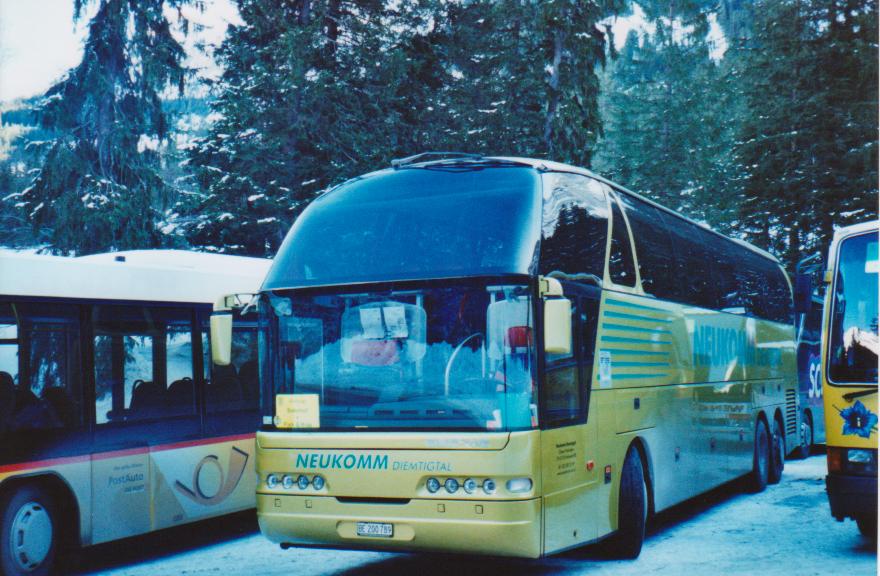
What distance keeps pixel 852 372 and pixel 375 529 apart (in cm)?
414

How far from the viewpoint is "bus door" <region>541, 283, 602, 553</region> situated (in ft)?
25.3

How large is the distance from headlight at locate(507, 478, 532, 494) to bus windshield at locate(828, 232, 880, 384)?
9.97 feet

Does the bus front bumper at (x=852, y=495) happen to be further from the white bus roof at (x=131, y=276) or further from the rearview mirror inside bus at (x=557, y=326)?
the white bus roof at (x=131, y=276)

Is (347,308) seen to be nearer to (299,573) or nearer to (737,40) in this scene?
(299,573)

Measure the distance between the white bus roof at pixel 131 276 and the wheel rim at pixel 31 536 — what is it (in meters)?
1.76

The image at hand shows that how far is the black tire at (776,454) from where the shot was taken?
15142 mm

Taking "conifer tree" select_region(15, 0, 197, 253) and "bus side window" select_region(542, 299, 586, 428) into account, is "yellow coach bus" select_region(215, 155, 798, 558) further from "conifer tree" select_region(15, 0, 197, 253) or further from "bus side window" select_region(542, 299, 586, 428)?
"conifer tree" select_region(15, 0, 197, 253)

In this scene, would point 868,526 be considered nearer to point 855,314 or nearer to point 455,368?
point 855,314

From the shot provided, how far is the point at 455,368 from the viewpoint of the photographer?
7.63m

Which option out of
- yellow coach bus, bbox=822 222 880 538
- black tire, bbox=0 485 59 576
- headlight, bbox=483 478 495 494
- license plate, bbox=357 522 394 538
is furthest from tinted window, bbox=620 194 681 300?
black tire, bbox=0 485 59 576

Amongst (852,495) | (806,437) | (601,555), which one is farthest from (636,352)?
(806,437)

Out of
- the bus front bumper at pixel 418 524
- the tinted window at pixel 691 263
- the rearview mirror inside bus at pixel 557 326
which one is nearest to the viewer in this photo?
the rearview mirror inside bus at pixel 557 326

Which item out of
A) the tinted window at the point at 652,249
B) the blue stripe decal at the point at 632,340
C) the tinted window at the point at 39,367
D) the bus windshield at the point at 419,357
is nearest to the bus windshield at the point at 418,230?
the bus windshield at the point at 419,357

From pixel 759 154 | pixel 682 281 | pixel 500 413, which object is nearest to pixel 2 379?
pixel 500 413
